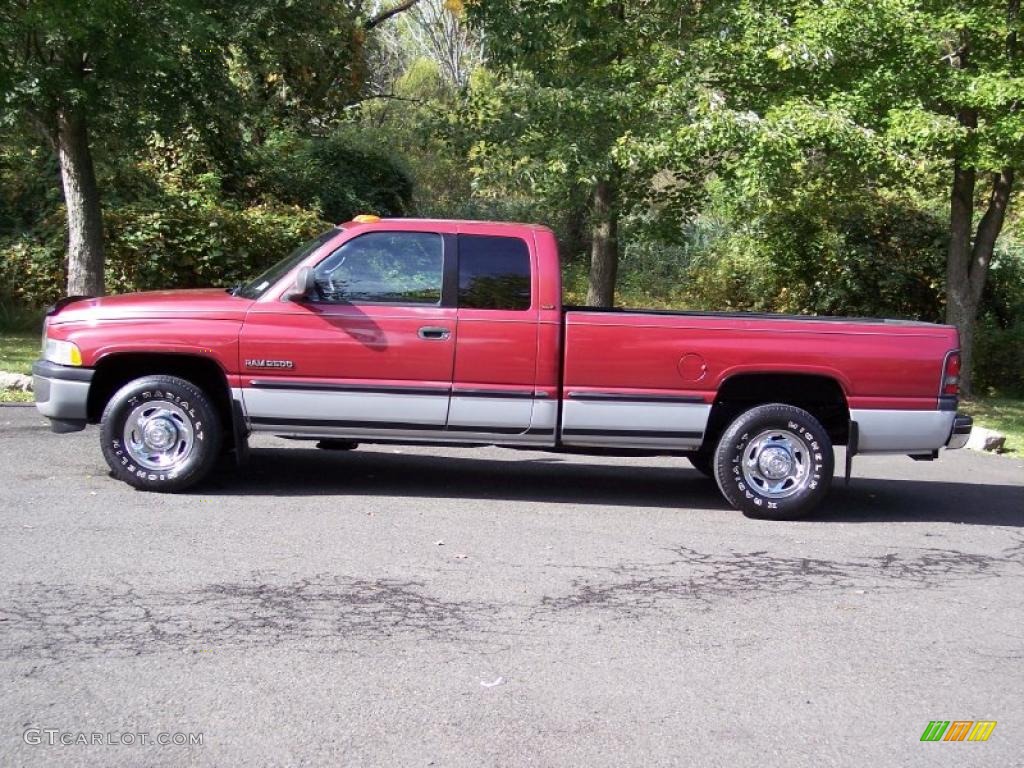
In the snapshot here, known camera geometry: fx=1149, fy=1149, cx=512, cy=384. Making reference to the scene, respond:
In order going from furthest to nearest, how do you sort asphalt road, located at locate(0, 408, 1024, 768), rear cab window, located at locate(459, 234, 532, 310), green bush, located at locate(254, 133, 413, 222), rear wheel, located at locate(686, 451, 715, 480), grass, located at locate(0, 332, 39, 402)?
green bush, located at locate(254, 133, 413, 222), grass, located at locate(0, 332, 39, 402), rear wheel, located at locate(686, 451, 715, 480), rear cab window, located at locate(459, 234, 532, 310), asphalt road, located at locate(0, 408, 1024, 768)

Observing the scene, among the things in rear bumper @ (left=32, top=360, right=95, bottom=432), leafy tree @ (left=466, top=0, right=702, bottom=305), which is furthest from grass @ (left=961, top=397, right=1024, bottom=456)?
rear bumper @ (left=32, top=360, right=95, bottom=432)

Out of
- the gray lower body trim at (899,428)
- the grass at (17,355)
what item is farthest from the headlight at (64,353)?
the gray lower body trim at (899,428)

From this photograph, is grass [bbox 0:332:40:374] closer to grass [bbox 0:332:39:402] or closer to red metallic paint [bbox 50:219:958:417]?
grass [bbox 0:332:39:402]

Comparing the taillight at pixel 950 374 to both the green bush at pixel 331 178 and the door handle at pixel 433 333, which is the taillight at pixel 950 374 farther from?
the green bush at pixel 331 178

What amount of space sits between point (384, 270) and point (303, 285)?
0.61 m

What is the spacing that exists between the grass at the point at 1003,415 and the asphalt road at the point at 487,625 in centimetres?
438

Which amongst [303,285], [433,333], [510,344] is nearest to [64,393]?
[303,285]

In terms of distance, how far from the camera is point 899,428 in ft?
26.4

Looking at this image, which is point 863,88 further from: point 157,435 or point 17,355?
point 17,355

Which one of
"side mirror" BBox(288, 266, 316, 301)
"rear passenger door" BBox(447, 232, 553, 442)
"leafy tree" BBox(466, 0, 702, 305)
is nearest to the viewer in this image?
"side mirror" BBox(288, 266, 316, 301)

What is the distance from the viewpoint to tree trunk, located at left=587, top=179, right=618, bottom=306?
1570 centimetres

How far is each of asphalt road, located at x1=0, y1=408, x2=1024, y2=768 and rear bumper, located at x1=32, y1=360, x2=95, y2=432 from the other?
503 mm

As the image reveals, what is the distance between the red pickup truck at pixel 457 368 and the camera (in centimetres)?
784

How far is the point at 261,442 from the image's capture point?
10312mm
